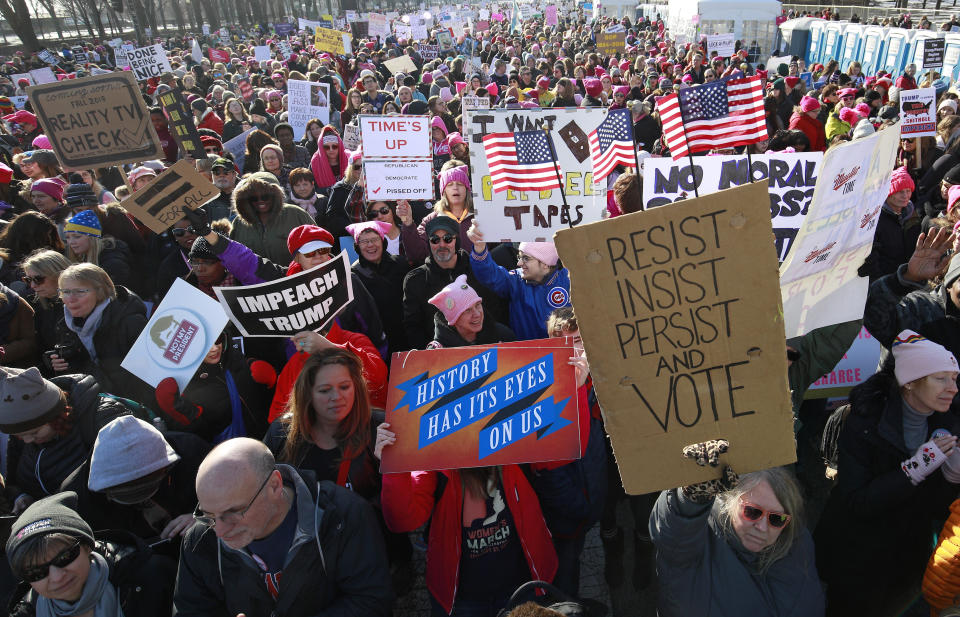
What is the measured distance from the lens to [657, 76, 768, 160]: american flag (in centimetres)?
459

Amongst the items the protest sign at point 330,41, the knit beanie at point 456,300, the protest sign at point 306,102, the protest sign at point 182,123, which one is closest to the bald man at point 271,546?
the knit beanie at point 456,300

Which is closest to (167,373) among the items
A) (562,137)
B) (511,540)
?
(511,540)

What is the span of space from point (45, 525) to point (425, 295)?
264 centimetres

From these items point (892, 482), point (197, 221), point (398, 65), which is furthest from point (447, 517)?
point (398, 65)

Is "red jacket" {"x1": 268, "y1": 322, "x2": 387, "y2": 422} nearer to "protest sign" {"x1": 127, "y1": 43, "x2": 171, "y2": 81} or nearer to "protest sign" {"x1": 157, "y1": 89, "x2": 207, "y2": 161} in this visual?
"protest sign" {"x1": 157, "y1": 89, "x2": 207, "y2": 161}

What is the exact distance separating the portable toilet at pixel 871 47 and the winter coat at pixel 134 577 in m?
22.7

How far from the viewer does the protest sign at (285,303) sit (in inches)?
121

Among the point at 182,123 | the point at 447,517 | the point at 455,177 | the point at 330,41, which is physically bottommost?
the point at 447,517

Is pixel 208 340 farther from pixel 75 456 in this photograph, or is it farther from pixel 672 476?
pixel 672 476

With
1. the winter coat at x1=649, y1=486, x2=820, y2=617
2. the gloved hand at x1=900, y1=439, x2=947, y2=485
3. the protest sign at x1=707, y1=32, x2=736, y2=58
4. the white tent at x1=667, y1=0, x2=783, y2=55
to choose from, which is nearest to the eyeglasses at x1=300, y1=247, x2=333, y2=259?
the winter coat at x1=649, y1=486, x2=820, y2=617

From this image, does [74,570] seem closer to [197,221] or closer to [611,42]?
[197,221]

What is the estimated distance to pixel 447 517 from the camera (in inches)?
105

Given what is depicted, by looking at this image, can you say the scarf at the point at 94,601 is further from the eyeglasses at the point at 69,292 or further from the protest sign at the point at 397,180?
the protest sign at the point at 397,180

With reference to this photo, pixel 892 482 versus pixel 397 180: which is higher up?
pixel 397 180
